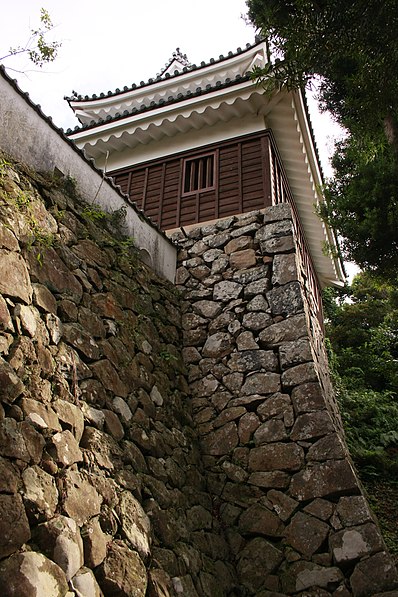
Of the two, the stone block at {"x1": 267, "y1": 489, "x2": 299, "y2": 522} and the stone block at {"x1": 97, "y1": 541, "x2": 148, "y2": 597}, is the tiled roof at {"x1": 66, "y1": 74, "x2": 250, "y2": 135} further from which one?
the stone block at {"x1": 97, "y1": 541, "x2": 148, "y2": 597}

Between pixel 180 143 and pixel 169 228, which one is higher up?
pixel 180 143

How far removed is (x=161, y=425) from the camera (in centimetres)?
501

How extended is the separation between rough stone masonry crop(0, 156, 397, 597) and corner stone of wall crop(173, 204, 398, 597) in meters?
0.02

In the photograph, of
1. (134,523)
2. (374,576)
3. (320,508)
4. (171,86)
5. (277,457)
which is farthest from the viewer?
(171,86)

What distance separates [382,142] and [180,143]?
3.58 m

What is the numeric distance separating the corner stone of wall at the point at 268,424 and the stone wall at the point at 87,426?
1.10 feet

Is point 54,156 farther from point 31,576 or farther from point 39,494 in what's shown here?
point 31,576

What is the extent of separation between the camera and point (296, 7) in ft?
18.1

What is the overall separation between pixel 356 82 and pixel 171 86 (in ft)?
19.1

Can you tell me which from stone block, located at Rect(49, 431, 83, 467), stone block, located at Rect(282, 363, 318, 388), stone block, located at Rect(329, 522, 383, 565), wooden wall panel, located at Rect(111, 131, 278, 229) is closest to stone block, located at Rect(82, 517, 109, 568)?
stone block, located at Rect(49, 431, 83, 467)

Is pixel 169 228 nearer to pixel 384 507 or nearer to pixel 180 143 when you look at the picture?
pixel 180 143

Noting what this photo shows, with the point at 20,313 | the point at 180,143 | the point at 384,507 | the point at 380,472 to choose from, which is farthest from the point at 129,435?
the point at 180,143

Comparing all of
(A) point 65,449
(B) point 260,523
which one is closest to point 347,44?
(A) point 65,449

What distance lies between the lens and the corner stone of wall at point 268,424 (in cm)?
445
